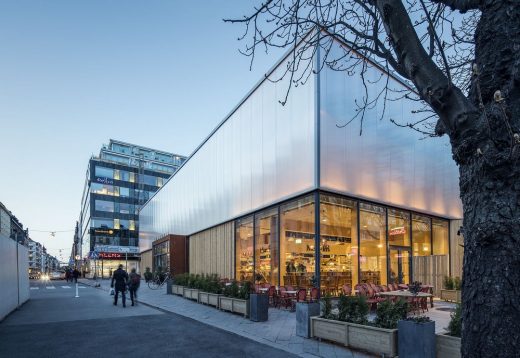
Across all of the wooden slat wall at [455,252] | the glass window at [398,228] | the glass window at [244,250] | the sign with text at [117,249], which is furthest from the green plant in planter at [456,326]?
the sign with text at [117,249]

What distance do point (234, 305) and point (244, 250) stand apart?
26.4 ft

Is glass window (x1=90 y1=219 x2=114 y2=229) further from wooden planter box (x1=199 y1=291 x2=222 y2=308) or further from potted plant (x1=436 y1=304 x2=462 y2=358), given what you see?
potted plant (x1=436 y1=304 x2=462 y2=358)

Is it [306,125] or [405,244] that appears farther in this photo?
[405,244]

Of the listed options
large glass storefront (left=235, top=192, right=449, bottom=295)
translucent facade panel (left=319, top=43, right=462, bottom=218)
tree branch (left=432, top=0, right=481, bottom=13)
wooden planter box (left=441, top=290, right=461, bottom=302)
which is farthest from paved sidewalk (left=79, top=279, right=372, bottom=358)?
wooden planter box (left=441, top=290, right=461, bottom=302)

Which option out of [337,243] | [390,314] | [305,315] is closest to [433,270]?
[337,243]

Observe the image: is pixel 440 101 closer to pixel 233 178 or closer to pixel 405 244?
pixel 405 244

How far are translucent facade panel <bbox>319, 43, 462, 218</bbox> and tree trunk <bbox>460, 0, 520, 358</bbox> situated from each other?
11.2 m

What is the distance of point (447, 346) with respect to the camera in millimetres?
7098

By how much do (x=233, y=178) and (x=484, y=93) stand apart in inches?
804

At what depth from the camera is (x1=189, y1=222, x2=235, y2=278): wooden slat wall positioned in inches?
940

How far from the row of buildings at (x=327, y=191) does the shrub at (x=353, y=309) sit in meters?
5.34

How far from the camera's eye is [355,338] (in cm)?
858

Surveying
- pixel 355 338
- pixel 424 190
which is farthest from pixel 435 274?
pixel 355 338

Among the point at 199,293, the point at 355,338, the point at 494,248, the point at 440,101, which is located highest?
the point at 440,101
